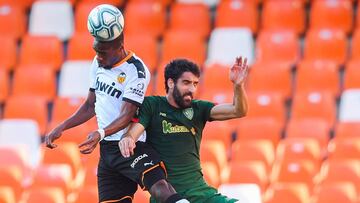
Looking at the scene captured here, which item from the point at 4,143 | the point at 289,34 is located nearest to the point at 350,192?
the point at 289,34

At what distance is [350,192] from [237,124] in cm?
200

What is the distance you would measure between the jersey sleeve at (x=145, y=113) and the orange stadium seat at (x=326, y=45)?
4.24 meters

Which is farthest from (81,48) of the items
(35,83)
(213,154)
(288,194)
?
(288,194)

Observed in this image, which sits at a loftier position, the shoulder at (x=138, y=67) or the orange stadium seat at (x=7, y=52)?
the orange stadium seat at (x=7, y=52)

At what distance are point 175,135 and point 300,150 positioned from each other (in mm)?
2868

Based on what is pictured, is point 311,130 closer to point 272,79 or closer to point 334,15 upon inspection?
point 272,79

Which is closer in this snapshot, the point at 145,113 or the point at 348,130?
the point at 145,113

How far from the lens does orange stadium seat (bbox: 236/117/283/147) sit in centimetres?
1180

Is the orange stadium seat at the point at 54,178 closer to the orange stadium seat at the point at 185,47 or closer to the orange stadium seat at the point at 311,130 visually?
the orange stadium seat at the point at 311,130

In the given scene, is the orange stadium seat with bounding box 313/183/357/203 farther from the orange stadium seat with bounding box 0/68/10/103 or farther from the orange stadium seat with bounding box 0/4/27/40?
the orange stadium seat with bounding box 0/4/27/40

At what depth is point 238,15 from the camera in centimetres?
1338

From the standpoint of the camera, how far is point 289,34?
42.2 feet

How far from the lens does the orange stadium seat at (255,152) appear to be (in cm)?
1142

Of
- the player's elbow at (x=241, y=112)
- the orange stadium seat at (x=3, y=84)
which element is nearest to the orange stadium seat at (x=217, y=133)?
the orange stadium seat at (x=3, y=84)
